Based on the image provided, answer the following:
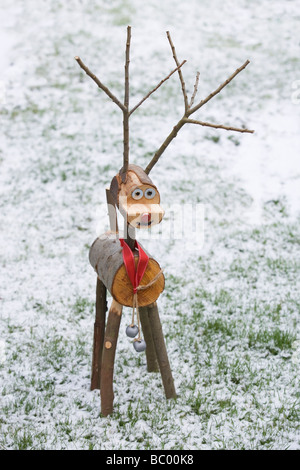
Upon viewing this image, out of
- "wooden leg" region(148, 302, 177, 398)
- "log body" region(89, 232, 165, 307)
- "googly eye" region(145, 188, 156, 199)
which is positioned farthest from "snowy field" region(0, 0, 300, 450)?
"googly eye" region(145, 188, 156, 199)

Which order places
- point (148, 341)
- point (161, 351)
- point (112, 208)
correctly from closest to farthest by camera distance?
point (112, 208) → point (161, 351) → point (148, 341)

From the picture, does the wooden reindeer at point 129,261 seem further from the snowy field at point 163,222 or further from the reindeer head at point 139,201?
the snowy field at point 163,222

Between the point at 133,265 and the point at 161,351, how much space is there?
0.87m

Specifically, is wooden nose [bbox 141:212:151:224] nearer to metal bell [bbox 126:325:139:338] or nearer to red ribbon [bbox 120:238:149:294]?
red ribbon [bbox 120:238:149:294]

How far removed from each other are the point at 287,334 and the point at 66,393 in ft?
7.16

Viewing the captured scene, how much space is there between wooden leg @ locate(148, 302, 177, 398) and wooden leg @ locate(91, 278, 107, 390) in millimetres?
440

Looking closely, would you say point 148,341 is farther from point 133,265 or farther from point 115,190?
point 115,190

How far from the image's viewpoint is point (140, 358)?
15.5ft

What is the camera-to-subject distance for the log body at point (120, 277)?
3549 mm

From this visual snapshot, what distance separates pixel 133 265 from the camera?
3.54m

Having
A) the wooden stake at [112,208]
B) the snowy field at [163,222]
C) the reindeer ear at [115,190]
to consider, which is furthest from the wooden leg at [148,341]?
the reindeer ear at [115,190]

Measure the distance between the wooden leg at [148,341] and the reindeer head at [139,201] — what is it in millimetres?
1059

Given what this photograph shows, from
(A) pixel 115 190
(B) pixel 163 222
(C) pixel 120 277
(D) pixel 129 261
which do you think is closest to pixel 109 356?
(C) pixel 120 277

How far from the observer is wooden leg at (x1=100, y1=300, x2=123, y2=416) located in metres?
3.74
